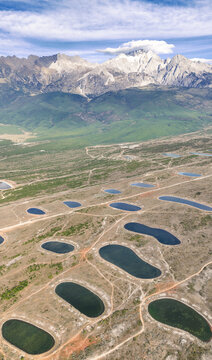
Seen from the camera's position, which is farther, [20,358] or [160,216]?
[160,216]

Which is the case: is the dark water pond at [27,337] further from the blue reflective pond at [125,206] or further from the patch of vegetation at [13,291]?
the blue reflective pond at [125,206]

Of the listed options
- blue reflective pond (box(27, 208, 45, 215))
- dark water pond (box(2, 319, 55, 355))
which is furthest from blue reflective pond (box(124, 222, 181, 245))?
dark water pond (box(2, 319, 55, 355))

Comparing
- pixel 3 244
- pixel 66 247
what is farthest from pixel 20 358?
pixel 3 244

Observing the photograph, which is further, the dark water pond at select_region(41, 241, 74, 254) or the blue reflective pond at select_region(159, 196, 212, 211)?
the blue reflective pond at select_region(159, 196, 212, 211)

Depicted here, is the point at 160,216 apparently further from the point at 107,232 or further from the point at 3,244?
the point at 3,244

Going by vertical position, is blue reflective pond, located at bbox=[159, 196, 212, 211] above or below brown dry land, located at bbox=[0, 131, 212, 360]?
above

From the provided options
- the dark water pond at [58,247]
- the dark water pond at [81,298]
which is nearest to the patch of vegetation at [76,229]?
the dark water pond at [58,247]

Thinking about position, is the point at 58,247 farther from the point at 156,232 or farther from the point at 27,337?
the point at 27,337

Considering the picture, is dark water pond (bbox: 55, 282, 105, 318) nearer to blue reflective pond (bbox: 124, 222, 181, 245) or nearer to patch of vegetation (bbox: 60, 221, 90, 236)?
patch of vegetation (bbox: 60, 221, 90, 236)
